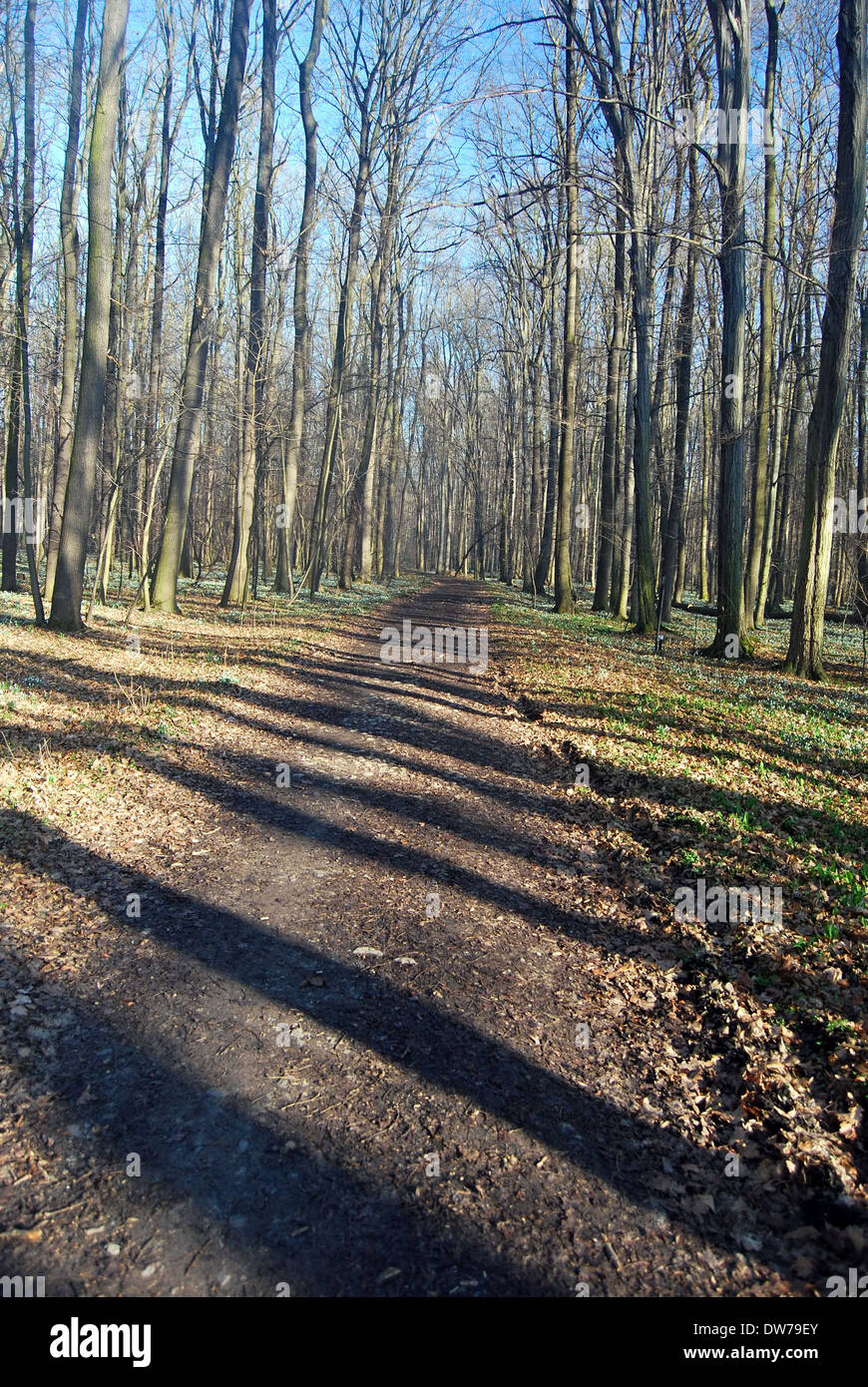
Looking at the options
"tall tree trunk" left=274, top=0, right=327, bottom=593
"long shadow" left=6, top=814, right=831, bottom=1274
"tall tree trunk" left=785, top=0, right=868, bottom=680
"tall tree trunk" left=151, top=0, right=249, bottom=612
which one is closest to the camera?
"long shadow" left=6, top=814, right=831, bottom=1274

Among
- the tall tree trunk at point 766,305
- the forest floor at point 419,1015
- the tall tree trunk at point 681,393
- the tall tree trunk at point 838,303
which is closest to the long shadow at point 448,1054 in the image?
the forest floor at point 419,1015

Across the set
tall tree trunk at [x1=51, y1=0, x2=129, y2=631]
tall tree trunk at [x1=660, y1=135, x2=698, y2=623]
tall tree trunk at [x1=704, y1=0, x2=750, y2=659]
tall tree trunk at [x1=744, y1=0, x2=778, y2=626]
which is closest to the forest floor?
tall tree trunk at [x1=51, y1=0, x2=129, y2=631]

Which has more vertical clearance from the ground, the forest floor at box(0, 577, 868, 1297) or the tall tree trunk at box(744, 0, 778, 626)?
the tall tree trunk at box(744, 0, 778, 626)

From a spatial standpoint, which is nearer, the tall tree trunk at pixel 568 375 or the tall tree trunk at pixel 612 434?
the tall tree trunk at pixel 568 375

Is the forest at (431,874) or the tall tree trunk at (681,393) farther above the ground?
the tall tree trunk at (681,393)

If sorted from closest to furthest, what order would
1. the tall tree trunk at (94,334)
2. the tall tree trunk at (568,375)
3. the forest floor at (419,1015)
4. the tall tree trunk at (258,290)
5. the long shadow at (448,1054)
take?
the forest floor at (419,1015) < the long shadow at (448,1054) < the tall tree trunk at (94,334) < the tall tree trunk at (258,290) < the tall tree trunk at (568,375)

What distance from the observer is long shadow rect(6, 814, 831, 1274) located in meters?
3.20

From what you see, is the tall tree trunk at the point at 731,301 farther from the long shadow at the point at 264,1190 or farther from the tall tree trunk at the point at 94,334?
Result: the long shadow at the point at 264,1190

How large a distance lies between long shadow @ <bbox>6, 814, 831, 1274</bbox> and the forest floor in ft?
0.06

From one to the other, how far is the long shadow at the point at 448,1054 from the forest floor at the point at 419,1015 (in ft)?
0.06

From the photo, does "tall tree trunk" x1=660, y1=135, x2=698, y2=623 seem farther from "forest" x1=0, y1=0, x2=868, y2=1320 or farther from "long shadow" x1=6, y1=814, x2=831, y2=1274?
"long shadow" x1=6, y1=814, x2=831, y2=1274

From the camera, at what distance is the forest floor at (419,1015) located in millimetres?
2768

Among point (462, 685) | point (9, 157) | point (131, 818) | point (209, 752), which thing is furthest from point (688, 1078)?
point (9, 157)
